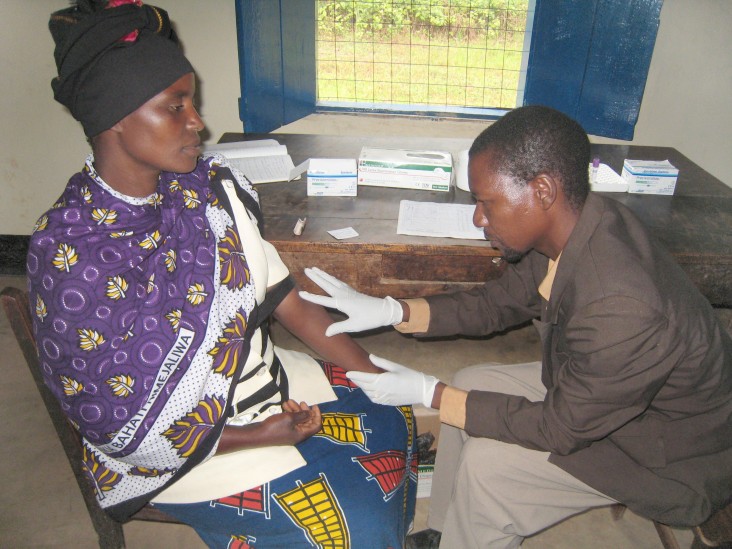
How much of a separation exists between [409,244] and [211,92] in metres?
2.07

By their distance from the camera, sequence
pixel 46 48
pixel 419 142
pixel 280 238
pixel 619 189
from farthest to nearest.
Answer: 1. pixel 46 48
2. pixel 419 142
3. pixel 619 189
4. pixel 280 238

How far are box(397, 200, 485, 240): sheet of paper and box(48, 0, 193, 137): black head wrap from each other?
957mm

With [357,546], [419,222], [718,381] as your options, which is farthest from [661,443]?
[419,222]

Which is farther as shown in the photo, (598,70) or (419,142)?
(598,70)

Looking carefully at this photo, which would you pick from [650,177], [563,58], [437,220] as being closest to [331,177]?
[437,220]

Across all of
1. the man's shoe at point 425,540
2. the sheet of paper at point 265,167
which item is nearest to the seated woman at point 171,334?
the man's shoe at point 425,540

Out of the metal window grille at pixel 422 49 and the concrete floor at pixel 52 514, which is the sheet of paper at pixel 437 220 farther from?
the metal window grille at pixel 422 49

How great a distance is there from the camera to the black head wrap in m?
1.05

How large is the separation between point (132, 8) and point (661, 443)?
1.45 metres

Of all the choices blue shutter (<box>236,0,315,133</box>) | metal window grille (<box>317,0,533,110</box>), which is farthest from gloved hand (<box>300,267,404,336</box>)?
metal window grille (<box>317,0,533,110</box>)

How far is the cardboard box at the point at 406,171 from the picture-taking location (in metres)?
2.17

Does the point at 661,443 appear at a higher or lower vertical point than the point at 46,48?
lower

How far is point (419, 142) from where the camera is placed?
266 cm

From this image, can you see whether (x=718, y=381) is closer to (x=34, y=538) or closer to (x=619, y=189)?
(x=619, y=189)
